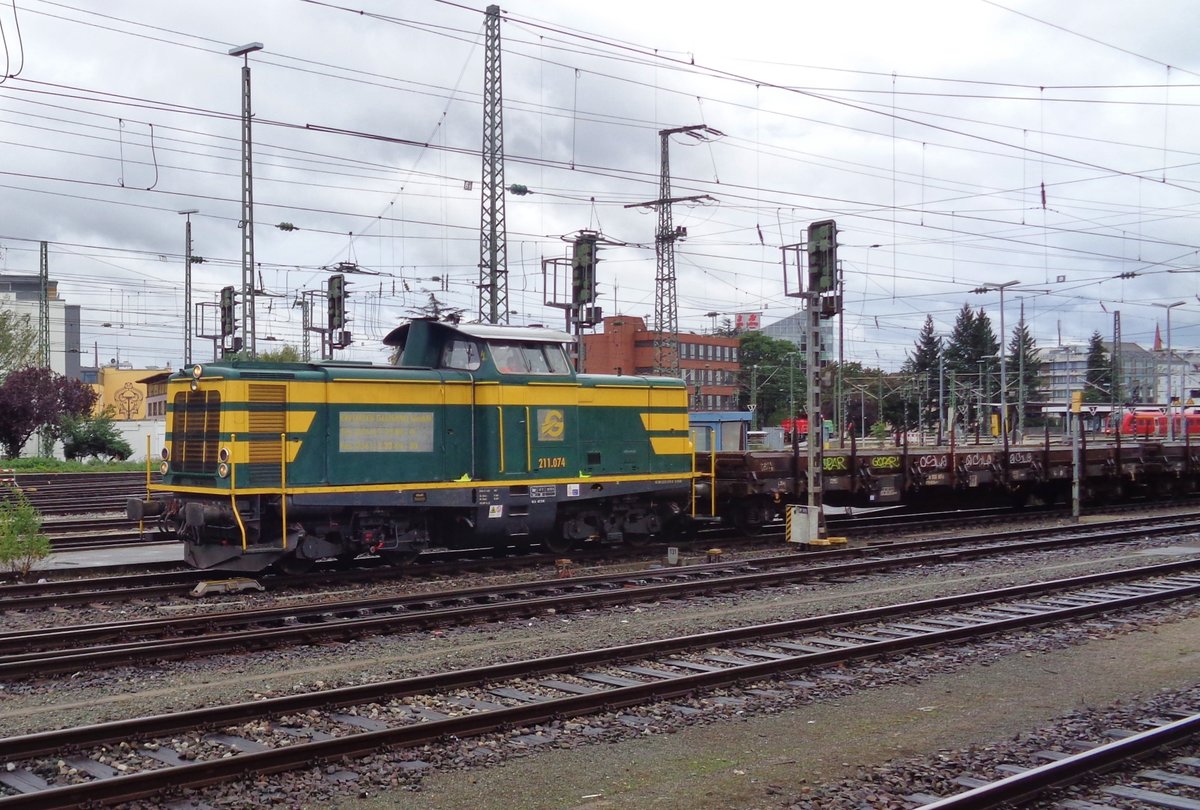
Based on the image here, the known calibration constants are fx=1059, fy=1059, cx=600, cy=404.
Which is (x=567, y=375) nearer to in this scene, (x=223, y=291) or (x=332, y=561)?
(x=332, y=561)

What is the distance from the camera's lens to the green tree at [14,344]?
48.9 m

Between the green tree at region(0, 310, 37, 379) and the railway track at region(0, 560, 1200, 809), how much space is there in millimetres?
47883

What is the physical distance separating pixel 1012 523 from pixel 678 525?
29.5 feet

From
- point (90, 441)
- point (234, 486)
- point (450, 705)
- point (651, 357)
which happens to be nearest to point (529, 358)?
point (234, 486)

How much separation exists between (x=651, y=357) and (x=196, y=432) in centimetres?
6713

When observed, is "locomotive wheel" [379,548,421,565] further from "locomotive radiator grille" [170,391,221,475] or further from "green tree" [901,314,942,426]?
"green tree" [901,314,942,426]

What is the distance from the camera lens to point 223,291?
30156mm

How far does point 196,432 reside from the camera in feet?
47.5

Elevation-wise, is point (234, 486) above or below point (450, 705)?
above

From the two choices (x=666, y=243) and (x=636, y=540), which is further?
(x=666, y=243)

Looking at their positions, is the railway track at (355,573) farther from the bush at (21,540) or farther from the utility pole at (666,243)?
the utility pole at (666,243)

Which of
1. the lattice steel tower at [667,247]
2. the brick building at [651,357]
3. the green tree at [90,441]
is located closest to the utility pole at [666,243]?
the lattice steel tower at [667,247]

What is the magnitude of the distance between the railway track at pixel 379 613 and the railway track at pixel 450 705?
8.06 ft

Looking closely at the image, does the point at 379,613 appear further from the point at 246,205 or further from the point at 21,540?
the point at 246,205
